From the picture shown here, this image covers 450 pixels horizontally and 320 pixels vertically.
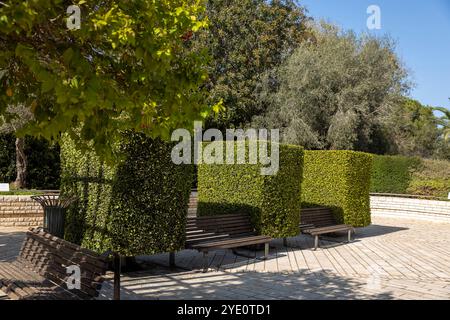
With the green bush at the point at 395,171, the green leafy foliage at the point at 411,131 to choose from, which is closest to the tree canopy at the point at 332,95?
the green leafy foliage at the point at 411,131

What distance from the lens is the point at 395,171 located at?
22.8m

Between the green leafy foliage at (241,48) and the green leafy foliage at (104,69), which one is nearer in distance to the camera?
the green leafy foliage at (104,69)

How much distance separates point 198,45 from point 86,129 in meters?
20.8

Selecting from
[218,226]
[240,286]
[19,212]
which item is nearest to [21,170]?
[19,212]

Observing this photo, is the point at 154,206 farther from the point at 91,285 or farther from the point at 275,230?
the point at 275,230

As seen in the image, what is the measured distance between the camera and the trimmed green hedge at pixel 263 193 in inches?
390

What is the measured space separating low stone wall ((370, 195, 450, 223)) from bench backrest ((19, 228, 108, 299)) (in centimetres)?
1670

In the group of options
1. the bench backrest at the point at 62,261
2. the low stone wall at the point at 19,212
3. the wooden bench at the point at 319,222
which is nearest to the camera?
the bench backrest at the point at 62,261

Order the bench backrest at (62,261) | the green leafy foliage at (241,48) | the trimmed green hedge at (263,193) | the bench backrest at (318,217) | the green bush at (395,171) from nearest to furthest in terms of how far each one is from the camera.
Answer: the bench backrest at (62,261) → the trimmed green hedge at (263,193) → the bench backrest at (318,217) → the green bush at (395,171) → the green leafy foliage at (241,48)

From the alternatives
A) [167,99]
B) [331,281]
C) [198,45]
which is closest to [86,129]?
[167,99]

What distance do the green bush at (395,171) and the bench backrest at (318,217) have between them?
11631mm

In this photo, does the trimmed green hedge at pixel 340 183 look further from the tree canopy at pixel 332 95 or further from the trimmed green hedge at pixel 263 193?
the tree canopy at pixel 332 95

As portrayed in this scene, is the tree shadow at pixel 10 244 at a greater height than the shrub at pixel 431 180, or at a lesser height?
lesser

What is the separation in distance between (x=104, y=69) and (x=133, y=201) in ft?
11.5
